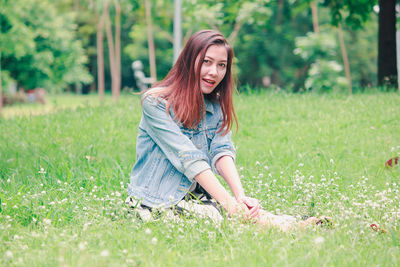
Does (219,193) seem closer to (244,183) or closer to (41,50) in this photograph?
(244,183)

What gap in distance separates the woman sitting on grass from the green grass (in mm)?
180

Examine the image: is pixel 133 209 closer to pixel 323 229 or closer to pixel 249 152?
pixel 323 229

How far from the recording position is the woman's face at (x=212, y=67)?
3.05 m

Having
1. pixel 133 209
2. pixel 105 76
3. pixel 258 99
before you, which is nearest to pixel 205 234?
A: pixel 133 209

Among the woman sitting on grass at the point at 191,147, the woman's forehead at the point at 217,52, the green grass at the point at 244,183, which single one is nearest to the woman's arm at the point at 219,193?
the woman sitting on grass at the point at 191,147

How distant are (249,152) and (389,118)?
7.55 feet

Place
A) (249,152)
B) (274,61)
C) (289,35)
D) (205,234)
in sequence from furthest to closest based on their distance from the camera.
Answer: (274,61), (289,35), (249,152), (205,234)

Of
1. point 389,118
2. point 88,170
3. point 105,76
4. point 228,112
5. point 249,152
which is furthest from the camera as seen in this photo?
point 105,76

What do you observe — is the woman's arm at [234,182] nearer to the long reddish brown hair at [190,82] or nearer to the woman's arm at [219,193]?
the woman's arm at [219,193]

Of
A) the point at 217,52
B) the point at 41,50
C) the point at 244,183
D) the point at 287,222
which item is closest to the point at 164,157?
the point at 217,52

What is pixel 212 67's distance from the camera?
10.0ft

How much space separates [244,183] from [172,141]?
138cm

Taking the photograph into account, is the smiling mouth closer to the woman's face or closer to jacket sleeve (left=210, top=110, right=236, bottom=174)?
the woman's face

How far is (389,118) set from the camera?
625 centimetres
